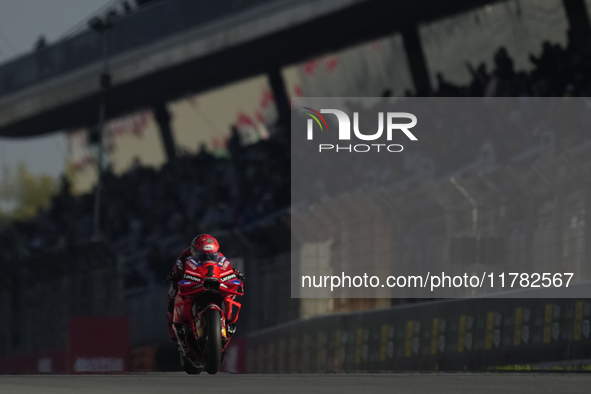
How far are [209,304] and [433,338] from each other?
4.35 meters

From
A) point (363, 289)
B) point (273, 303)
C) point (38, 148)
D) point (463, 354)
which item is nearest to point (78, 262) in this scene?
point (273, 303)

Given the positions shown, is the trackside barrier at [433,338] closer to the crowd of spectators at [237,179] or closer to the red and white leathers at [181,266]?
the crowd of spectators at [237,179]

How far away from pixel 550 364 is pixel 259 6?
1201 centimetres

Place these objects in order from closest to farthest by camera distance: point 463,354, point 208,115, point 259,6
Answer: point 463,354, point 259,6, point 208,115

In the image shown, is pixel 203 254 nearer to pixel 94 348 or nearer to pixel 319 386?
pixel 319 386

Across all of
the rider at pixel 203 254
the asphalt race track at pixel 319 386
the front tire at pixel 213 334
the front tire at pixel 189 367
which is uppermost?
the rider at pixel 203 254

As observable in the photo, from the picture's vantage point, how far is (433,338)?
14156 mm

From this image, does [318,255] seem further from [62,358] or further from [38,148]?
[38,148]

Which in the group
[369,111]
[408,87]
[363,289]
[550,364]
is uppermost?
→ [408,87]

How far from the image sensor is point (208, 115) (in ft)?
88.5

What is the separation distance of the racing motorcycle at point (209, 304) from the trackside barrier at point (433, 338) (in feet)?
12.6

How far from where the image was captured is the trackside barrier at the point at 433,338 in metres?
13.1

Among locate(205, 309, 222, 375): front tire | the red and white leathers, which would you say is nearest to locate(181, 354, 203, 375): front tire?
the red and white leathers

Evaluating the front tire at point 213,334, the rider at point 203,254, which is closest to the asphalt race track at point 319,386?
the front tire at point 213,334
